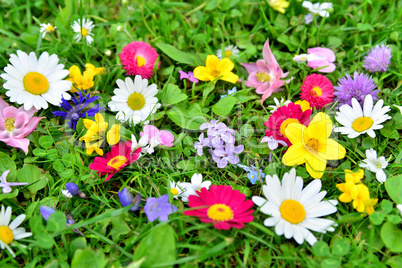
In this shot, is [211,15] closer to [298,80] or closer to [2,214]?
[298,80]

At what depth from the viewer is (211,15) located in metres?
2.29

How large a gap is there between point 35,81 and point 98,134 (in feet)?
1.55

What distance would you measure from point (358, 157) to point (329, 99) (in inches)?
13.7

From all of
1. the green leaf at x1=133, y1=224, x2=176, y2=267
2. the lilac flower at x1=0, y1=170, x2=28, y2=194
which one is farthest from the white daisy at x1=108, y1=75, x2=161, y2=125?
the green leaf at x1=133, y1=224, x2=176, y2=267

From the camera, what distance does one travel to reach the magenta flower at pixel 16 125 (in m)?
1.72

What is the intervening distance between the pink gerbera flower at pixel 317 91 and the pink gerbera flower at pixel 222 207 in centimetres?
69

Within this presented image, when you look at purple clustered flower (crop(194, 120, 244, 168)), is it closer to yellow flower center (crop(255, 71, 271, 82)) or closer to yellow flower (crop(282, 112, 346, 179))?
yellow flower (crop(282, 112, 346, 179))

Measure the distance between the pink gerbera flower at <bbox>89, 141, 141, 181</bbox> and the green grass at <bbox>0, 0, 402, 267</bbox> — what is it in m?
0.06

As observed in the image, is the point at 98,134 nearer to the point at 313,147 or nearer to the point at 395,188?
the point at 313,147

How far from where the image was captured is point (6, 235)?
1.41m

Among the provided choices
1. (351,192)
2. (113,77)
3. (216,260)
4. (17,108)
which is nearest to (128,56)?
(113,77)

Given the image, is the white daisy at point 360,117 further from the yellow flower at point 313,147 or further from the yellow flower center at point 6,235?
the yellow flower center at point 6,235

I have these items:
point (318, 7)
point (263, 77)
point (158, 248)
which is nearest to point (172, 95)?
point (263, 77)

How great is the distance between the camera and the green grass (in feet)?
4.79
